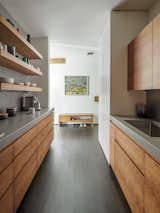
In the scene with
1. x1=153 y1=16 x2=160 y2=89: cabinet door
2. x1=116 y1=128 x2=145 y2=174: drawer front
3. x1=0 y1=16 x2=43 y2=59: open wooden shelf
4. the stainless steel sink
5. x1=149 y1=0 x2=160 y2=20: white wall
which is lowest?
x1=116 y1=128 x2=145 y2=174: drawer front

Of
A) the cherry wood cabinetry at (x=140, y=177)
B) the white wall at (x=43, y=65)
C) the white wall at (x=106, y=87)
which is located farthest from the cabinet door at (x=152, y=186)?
the white wall at (x=43, y=65)

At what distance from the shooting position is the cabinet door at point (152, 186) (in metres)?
1.05

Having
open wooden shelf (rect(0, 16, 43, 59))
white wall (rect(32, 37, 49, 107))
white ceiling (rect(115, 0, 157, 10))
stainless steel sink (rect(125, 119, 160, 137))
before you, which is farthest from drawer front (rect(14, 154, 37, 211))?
white ceiling (rect(115, 0, 157, 10))

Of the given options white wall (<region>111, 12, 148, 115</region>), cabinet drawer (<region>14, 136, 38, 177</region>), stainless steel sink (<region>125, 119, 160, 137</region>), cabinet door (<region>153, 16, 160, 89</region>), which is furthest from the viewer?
white wall (<region>111, 12, 148, 115</region>)

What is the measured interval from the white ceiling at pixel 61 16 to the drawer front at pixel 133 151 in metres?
1.96

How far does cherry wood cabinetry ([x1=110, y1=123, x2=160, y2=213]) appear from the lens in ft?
3.56

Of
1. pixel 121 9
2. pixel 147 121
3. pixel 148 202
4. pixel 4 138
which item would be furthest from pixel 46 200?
pixel 121 9

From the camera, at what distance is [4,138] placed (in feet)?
4.19

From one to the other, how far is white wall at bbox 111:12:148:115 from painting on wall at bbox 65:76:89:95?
14.2 feet

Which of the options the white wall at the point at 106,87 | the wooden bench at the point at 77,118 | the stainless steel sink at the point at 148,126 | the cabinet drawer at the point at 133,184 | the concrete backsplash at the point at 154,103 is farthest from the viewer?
the wooden bench at the point at 77,118

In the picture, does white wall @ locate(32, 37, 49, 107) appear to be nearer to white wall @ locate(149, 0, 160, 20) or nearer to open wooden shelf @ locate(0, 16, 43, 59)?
open wooden shelf @ locate(0, 16, 43, 59)

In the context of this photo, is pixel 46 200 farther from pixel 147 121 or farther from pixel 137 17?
pixel 137 17

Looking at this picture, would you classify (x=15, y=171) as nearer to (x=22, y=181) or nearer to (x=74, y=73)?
(x=22, y=181)

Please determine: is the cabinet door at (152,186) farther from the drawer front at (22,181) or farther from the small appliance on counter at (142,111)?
the small appliance on counter at (142,111)
